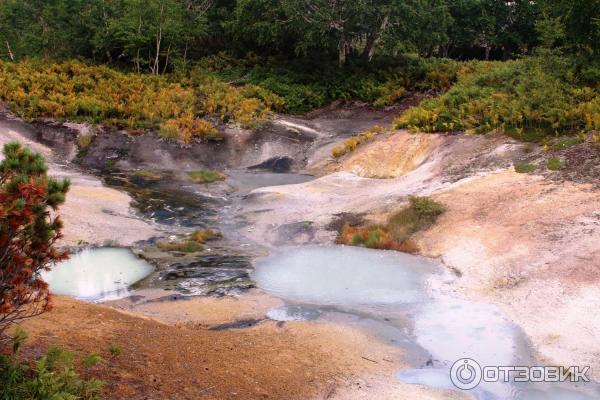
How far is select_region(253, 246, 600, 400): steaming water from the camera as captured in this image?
837 cm

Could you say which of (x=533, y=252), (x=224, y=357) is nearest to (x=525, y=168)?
(x=533, y=252)

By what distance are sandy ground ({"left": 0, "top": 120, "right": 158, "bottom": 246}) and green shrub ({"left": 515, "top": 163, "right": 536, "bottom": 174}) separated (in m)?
11.0

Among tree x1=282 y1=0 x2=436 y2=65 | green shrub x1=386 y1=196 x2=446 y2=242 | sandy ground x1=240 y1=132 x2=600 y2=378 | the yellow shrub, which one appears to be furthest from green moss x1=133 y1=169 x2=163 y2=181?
tree x1=282 y1=0 x2=436 y2=65

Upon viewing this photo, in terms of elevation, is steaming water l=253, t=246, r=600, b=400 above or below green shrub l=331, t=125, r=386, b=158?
below

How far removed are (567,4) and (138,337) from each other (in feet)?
69.2

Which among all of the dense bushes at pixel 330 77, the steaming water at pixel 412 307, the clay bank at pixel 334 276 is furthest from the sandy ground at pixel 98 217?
the dense bushes at pixel 330 77

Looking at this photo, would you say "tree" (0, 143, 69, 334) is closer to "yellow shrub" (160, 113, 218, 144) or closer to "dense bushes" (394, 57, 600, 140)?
"dense bushes" (394, 57, 600, 140)

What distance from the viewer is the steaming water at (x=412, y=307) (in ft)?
27.5

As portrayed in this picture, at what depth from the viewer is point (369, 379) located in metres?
8.20

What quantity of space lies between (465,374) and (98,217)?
38.3 ft

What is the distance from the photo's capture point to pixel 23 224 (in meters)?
6.27

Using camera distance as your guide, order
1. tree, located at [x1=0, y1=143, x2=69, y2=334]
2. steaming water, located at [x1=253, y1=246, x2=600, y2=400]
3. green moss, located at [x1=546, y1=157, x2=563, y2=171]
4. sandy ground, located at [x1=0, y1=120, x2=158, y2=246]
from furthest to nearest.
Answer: green moss, located at [x1=546, y1=157, x2=563, y2=171] < sandy ground, located at [x1=0, y1=120, x2=158, y2=246] < steaming water, located at [x1=253, y1=246, x2=600, y2=400] < tree, located at [x1=0, y1=143, x2=69, y2=334]

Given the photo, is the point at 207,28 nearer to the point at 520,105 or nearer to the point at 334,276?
the point at 520,105

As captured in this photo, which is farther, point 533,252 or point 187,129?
point 187,129
